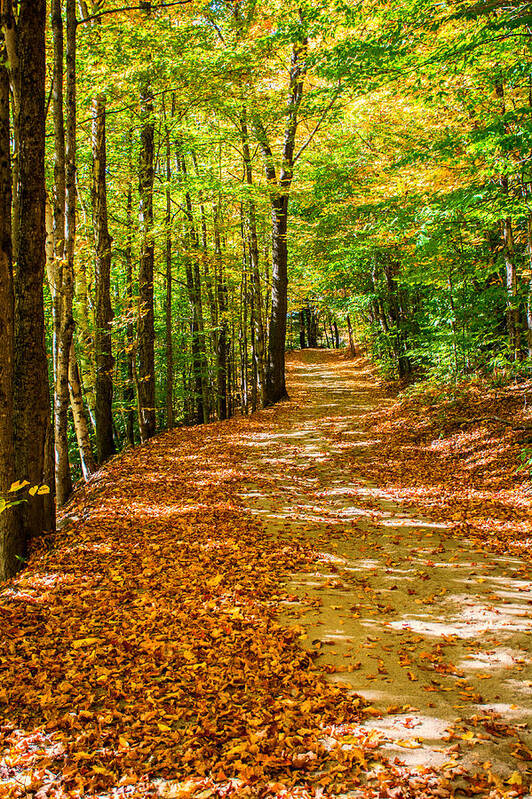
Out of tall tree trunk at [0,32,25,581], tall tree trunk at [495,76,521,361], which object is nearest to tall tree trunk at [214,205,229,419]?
tall tree trunk at [495,76,521,361]

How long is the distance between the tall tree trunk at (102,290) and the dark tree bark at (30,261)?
15.1ft

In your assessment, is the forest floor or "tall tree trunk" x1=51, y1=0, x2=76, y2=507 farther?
"tall tree trunk" x1=51, y1=0, x2=76, y2=507

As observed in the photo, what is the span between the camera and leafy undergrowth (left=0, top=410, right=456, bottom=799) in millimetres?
2580

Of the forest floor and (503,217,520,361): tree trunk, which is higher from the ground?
(503,217,520,361): tree trunk

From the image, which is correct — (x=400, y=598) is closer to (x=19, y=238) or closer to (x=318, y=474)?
(x=318, y=474)

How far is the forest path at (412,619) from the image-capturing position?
2896 mm

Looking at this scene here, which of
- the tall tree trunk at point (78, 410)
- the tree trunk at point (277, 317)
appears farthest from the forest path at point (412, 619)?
the tree trunk at point (277, 317)

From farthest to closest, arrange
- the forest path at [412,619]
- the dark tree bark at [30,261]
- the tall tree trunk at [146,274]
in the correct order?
the tall tree trunk at [146,274] < the dark tree bark at [30,261] < the forest path at [412,619]

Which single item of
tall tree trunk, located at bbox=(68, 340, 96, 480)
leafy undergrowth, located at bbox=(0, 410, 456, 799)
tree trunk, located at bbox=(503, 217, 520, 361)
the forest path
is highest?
tree trunk, located at bbox=(503, 217, 520, 361)

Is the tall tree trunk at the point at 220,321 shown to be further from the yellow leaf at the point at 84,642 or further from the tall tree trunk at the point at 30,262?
the yellow leaf at the point at 84,642

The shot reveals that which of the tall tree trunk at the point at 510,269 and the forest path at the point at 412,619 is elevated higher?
the tall tree trunk at the point at 510,269

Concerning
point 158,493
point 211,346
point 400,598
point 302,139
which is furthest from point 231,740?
point 302,139

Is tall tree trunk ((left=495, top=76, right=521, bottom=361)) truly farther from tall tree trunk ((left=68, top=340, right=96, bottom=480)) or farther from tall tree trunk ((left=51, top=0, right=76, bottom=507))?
tall tree trunk ((left=68, top=340, right=96, bottom=480))

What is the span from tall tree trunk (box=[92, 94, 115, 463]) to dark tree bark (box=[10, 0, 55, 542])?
459 cm
